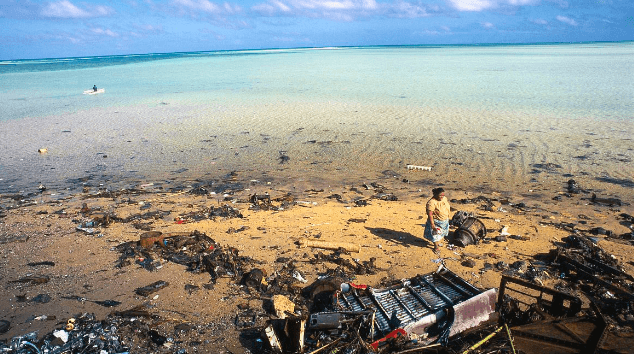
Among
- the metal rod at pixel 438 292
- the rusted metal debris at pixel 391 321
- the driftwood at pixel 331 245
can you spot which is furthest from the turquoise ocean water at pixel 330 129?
the rusted metal debris at pixel 391 321

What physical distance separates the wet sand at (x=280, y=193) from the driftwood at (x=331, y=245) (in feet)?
0.50

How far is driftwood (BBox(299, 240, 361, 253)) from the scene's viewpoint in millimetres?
8234

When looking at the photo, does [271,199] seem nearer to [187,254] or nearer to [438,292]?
[187,254]

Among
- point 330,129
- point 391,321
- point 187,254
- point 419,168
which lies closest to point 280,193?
point 187,254

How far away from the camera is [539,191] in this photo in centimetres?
1159

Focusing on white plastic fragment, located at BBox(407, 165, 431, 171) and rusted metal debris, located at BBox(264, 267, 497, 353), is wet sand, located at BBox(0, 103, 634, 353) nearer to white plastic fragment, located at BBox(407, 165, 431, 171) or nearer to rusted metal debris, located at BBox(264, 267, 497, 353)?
white plastic fragment, located at BBox(407, 165, 431, 171)

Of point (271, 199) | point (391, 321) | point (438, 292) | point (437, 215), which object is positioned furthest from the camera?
point (271, 199)

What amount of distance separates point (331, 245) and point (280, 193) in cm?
393

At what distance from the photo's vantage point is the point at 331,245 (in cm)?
832

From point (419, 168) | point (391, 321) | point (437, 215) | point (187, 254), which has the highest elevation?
point (437, 215)

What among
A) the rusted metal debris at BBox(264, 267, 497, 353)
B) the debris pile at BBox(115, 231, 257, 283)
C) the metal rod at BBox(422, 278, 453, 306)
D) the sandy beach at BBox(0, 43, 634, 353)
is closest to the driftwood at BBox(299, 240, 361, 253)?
the sandy beach at BBox(0, 43, 634, 353)

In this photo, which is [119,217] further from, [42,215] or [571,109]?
[571,109]

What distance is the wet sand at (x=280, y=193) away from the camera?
7094 millimetres

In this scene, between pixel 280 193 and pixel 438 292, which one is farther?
pixel 280 193
